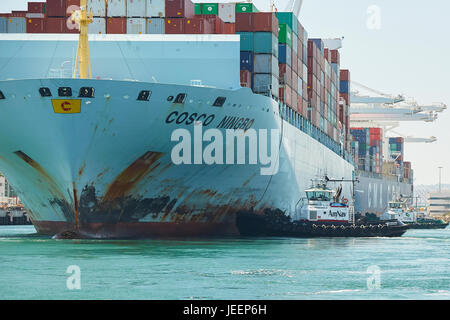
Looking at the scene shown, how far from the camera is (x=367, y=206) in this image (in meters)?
104

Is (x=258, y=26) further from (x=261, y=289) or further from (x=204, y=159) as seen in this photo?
(x=261, y=289)

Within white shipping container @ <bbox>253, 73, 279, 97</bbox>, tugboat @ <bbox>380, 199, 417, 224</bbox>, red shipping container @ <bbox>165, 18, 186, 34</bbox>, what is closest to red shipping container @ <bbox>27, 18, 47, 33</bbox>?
red shipping container @ <bbox>165, 18, 186, 34</bbox>

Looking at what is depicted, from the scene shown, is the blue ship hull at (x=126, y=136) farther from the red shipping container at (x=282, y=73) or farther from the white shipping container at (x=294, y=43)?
the white shipping container at (x=294, y=43)

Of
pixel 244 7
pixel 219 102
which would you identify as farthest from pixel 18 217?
pixel 219 102

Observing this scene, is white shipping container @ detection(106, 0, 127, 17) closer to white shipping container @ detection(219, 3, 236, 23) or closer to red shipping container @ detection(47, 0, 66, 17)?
red shipping container @ detection(47, 0, 66, 17)

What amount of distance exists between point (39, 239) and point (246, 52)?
13979 millimetres

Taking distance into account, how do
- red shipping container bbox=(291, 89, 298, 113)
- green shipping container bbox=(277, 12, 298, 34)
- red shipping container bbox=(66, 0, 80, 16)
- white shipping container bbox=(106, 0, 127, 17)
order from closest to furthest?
white shipping container bbox=(106, 0, 127, 17)
red shipping container bbox=(66, 0, 80, 16)
red shipping container bbox=(291, 89, 298, 113)
green shipping container bbox=(277, 12, 298, 34)

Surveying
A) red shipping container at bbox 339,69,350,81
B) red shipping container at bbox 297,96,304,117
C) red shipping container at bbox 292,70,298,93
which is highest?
red shipping container at bbox 339,69,350,81

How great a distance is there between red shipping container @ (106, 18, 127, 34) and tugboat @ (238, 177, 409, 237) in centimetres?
1199

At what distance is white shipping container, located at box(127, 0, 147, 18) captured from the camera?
38.8 m

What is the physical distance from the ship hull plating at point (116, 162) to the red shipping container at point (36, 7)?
8.51 m

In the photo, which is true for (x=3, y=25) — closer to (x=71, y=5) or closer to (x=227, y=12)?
(x=71, y=5)

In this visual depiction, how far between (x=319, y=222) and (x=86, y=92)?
1784cm

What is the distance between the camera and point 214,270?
88.7 feet
